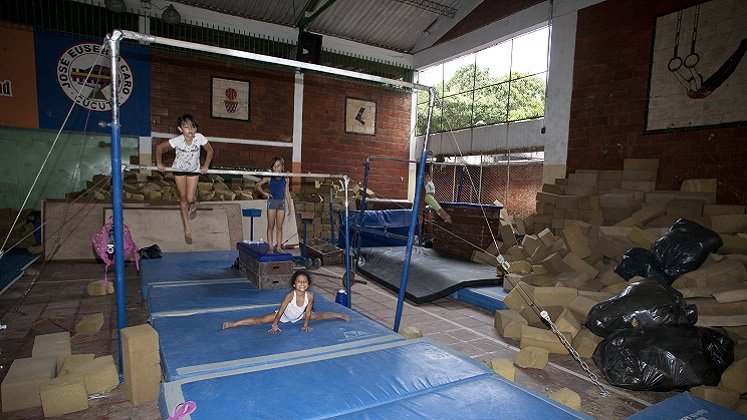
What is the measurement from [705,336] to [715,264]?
1371 millimetres

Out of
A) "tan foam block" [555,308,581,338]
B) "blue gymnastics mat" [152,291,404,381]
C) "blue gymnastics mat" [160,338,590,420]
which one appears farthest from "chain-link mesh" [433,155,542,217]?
"blue gymnastics mat" [160,338,590,420]

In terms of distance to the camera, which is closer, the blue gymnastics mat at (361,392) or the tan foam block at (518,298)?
the blue gymnastics mat at (361,392)

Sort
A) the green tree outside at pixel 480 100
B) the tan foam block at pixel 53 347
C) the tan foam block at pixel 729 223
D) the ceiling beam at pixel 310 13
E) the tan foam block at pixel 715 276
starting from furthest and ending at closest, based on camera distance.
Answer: the green tree outside at pixel 480 100
the ceiling beam at pixel 310 13
the tan foam block at pixel 729 223
the tan foam block at pixel 715 276
the tan foam block at pixel 53 347

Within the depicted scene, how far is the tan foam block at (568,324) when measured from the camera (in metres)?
4.39

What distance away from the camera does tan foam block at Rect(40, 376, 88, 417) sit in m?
2.87

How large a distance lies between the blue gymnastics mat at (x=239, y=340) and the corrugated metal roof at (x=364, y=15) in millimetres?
9084

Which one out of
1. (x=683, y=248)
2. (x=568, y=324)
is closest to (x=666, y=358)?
(x=568, y=324)

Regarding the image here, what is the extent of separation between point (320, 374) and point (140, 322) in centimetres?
327

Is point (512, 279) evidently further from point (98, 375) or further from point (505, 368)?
point (98, 375)

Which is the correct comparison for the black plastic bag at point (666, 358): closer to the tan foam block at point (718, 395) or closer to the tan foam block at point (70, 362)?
the tan foam block at point (718, 395)

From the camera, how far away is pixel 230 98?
11.0 m

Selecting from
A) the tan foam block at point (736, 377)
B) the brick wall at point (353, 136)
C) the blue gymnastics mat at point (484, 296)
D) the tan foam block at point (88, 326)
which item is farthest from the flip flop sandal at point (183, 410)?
the brick wall at point (353, 136)

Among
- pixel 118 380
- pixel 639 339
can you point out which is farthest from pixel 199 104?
pixel 639 339

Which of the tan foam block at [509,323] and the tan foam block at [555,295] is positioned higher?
the tan foam block at [555,295]
